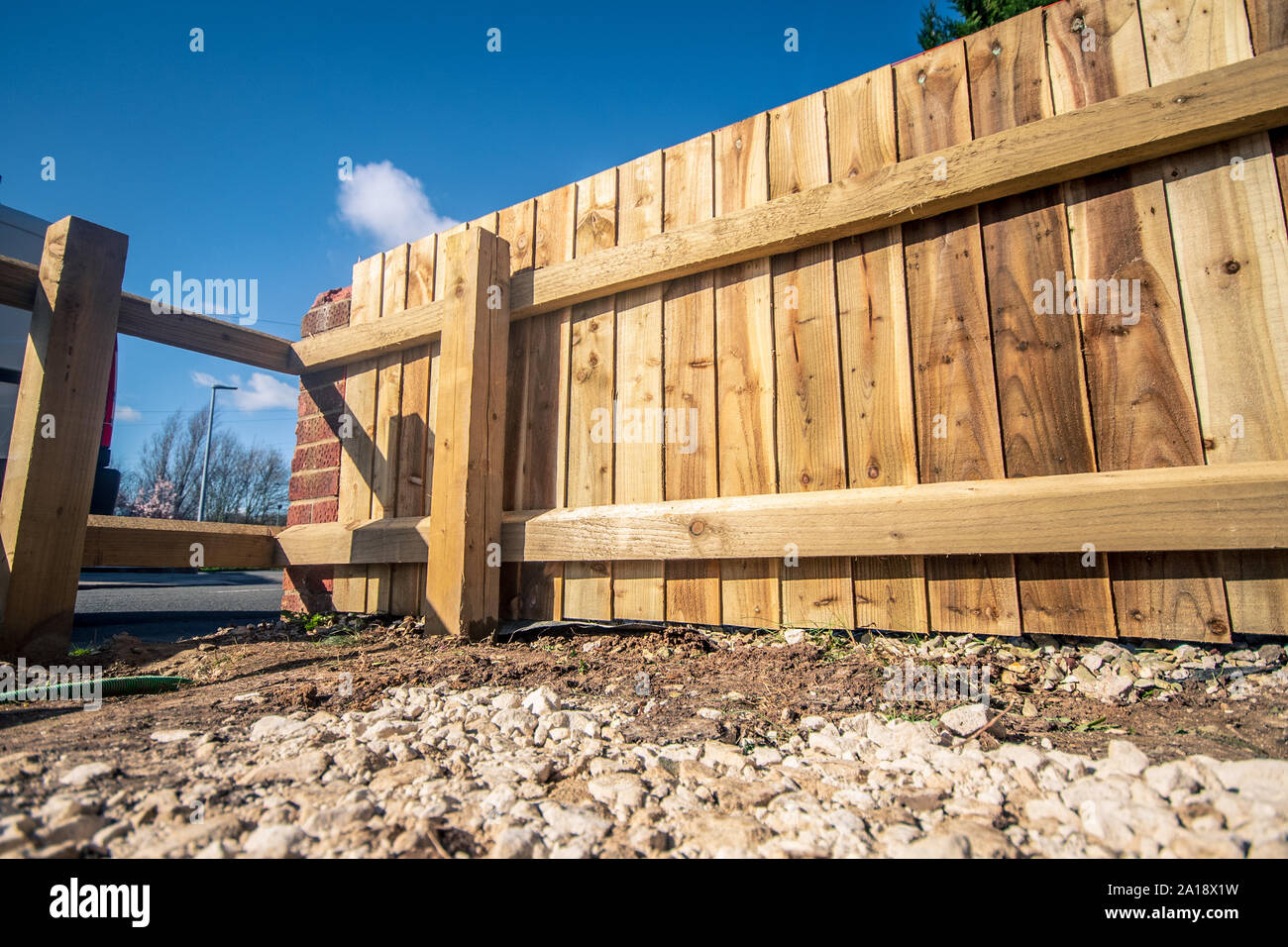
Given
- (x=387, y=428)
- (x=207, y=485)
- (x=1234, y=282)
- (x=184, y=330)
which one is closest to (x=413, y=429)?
(x=387, y=428)

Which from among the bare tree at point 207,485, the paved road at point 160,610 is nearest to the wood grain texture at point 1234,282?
the paved road at point 160,610

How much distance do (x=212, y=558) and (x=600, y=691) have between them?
2401mm

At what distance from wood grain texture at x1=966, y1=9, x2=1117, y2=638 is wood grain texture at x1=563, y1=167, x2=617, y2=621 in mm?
1484

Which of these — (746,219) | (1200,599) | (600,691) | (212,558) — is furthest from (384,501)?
(1200,599)

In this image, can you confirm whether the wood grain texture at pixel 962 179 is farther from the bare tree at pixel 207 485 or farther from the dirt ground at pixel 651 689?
the bare tree at pixel 207 485

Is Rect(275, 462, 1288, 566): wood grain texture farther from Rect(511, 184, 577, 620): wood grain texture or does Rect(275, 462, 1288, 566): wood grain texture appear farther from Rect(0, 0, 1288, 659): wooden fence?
Rect(511, 184, 577, 620): wood grain texture

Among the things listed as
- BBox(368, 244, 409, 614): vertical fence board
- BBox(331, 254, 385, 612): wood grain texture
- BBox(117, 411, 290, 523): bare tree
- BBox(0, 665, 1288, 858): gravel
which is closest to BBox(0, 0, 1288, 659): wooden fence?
BBox(368, 244, 409, 614): vertical fence board

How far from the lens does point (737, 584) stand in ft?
8.24

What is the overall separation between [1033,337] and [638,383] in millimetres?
1458

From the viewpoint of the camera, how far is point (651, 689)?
2.06 meters

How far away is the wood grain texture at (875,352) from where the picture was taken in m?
2.25

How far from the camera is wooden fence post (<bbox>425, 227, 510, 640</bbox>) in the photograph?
2.85 metres

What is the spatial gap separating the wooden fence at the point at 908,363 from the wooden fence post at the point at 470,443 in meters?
0.02
